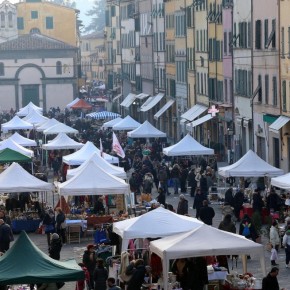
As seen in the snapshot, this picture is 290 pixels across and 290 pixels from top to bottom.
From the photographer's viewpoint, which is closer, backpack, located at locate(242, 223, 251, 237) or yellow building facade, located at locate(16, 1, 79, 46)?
backpack, located at locate(242, 223, 251, 237)

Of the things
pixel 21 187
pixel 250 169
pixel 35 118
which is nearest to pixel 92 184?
pixel 21 187

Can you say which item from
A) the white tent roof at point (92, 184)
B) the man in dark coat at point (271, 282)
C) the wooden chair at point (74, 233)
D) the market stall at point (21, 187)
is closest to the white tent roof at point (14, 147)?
the market stall at point (21, 187)

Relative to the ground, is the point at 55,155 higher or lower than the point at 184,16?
lower

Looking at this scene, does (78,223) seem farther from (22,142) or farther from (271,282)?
(22,142)

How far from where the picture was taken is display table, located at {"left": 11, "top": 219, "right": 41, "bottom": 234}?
40.5 m

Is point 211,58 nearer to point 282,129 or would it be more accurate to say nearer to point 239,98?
point 239,98

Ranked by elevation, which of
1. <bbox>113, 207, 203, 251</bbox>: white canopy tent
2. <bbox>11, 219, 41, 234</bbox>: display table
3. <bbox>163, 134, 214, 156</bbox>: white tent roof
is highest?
<bbox>113, 207, 203, 251</bbox>: white canopy tent

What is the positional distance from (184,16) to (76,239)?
49128mm

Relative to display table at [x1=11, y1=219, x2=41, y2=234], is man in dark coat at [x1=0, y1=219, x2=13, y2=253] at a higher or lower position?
higher

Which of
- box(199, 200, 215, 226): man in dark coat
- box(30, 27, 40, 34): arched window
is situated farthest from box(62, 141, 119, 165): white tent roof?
box(30, 27, 40, 34): arched window

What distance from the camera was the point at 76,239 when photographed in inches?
1507

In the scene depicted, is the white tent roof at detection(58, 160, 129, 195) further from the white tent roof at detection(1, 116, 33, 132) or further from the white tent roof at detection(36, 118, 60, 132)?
the white tent roof at detection(1, 116, 33, 132)

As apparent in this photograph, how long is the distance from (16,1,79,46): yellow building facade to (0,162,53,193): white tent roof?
313 ft

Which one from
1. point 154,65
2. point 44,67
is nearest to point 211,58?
point 154,65
